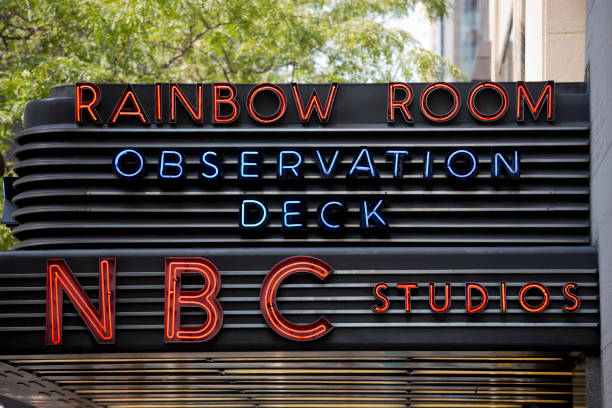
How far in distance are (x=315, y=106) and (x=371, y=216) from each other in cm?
181

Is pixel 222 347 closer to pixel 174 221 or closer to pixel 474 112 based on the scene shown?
pixel 174 221

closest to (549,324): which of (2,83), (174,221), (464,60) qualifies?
(174,221)

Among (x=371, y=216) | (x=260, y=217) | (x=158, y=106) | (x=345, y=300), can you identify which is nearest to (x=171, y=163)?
(x=158, y=106)

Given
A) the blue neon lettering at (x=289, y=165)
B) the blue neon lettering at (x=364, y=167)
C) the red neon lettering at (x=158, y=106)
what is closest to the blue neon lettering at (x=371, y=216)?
the blue neon lettering at (x=364, y=167)

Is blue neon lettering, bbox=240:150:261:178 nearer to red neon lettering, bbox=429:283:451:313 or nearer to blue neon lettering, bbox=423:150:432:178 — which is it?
blue neon lettering, bbox=423:150:432:178

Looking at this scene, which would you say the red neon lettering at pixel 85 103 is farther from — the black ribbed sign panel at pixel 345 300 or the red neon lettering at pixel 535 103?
the red neon lettering at pixel 535 103

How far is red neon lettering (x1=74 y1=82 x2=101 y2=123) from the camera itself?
1529 centimetres

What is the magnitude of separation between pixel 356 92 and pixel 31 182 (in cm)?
493

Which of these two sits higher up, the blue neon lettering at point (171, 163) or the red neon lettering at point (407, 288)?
the blue neon lettering at point (171, 163)

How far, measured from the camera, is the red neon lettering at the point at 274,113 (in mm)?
15273

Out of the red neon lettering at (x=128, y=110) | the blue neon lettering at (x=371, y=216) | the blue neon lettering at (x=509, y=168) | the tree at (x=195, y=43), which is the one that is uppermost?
the tree at (x=195, y=43)

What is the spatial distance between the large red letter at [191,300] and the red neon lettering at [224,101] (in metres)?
2.20

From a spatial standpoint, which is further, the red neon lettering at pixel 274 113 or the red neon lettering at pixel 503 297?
the red neon lettering at pixel 274 113

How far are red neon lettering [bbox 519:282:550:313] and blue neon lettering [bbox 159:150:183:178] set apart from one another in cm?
511
